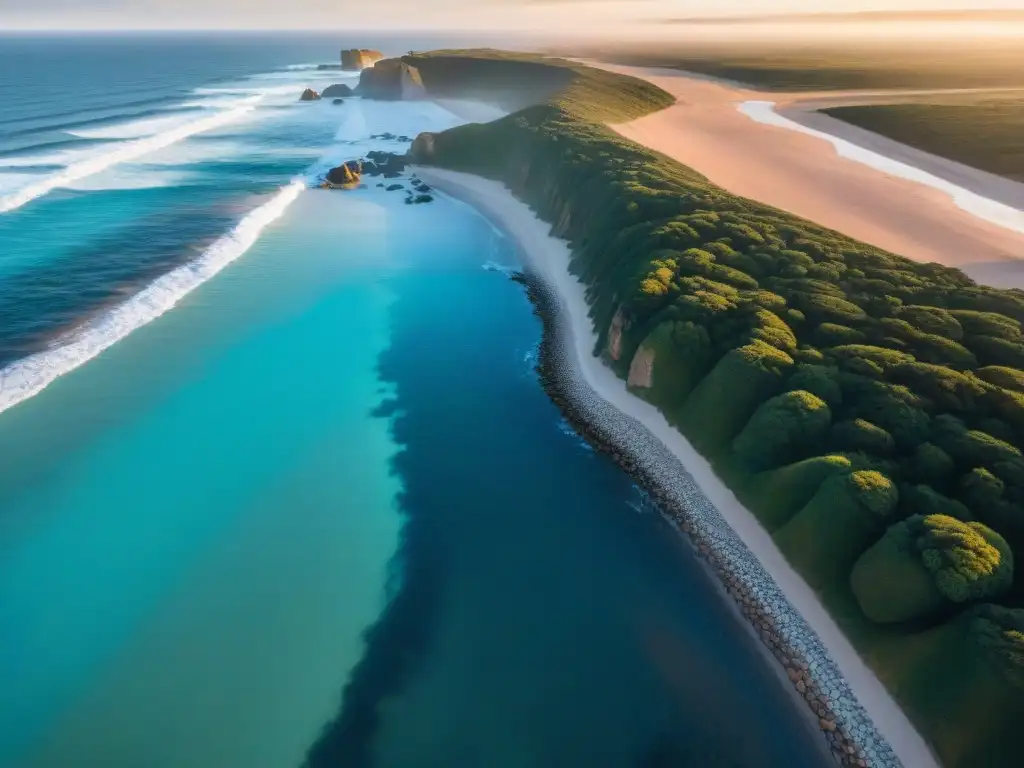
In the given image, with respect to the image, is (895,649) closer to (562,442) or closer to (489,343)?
(562,442)

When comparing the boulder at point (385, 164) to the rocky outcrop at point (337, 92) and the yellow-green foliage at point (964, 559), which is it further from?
the rocky outcrop at point (337, 92)

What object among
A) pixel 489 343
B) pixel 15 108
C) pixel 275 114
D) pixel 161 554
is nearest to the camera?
pixel 161 554

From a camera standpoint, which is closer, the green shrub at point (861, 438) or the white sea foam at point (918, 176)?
the green shrub at point (861, 438)

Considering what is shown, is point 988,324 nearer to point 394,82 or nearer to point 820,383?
point 820,383

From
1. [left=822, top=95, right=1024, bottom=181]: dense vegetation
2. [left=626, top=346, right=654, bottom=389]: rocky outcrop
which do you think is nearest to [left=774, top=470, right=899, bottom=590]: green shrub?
[left=626, top=346, right=654, bottom=389]: rocky outcrop

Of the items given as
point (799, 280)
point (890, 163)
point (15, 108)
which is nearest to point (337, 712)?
point (799, 280)

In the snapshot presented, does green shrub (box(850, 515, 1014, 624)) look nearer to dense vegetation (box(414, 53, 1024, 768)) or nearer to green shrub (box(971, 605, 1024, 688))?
dense vegetation (box(414, 53, 1024, 768))

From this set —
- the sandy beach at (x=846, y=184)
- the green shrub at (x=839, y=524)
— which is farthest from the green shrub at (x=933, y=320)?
the sandy beach at (x=846, y=184)
